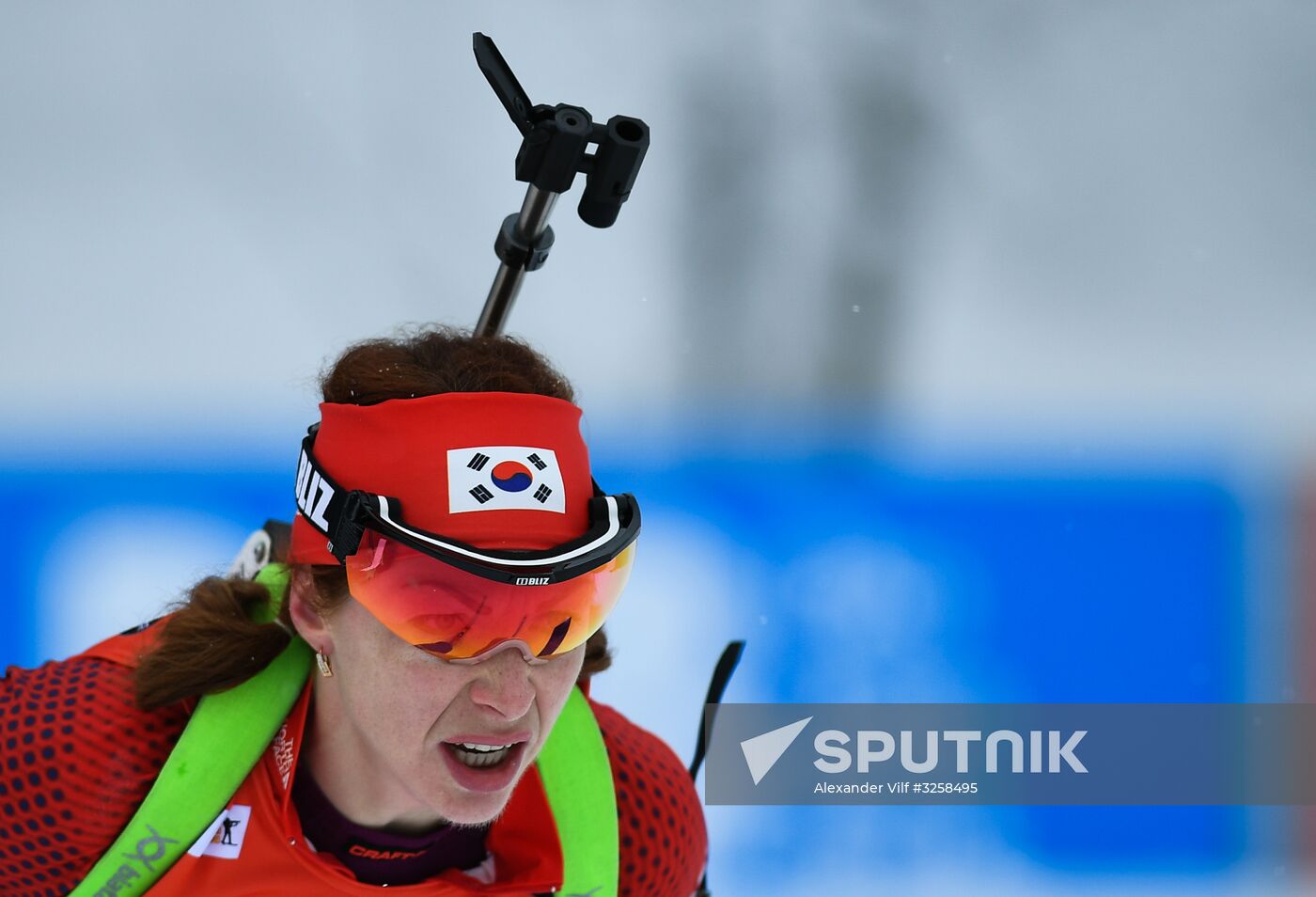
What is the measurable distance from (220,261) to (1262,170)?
295 centimetres

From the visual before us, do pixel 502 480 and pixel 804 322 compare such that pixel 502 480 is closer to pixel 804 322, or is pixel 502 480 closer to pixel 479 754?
pixel 479 754

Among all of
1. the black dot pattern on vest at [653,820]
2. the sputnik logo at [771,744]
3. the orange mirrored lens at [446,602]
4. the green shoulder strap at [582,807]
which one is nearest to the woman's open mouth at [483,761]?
the orange mirrored lens at [446,602]

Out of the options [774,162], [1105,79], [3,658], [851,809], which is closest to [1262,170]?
[1105,79]

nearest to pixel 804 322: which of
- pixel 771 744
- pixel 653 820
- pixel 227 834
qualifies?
pixel 771 744

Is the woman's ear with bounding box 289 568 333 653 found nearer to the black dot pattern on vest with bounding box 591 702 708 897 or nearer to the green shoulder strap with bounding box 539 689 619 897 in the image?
the green shoulder strap with bounding box 539 689 619 897

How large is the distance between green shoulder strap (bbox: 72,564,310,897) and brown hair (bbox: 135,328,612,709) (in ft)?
0.15

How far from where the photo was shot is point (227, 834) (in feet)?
5.52

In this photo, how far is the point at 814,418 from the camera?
360cm

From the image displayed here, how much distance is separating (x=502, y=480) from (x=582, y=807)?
0.56m

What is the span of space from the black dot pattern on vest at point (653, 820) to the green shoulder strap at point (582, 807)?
6 centimetres

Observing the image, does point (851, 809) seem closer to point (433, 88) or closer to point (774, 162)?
point (774, 162)

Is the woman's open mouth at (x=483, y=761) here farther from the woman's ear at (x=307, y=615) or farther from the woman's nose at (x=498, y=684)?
the woman's ear at (x=307, y=615)

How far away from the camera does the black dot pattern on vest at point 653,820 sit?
6.25ft

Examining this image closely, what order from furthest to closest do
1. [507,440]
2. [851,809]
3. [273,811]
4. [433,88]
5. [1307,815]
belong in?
[433,88] < [1307,815] < [851,809] < [273,811] < [507,440]
